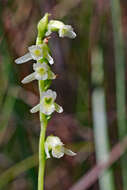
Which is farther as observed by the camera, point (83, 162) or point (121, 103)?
point (83, 162)

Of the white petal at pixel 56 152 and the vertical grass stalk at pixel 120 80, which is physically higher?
the vertical grass stalk at pixel 120 80

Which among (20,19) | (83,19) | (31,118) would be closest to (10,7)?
(20,19)

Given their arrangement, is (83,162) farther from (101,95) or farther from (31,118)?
(101,95)

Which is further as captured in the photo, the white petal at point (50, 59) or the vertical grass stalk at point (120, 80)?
the vertical grass stalk at point (120, 80)

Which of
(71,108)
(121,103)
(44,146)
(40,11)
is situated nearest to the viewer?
(44,146)

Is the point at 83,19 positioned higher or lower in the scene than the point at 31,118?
higher

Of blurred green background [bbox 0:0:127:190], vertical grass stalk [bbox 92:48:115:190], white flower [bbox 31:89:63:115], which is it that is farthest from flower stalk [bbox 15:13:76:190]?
blurred green background [bbox 0:0:127:190]

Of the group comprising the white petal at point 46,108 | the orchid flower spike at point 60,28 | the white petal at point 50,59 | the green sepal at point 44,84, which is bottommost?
the white petal at point 46,108

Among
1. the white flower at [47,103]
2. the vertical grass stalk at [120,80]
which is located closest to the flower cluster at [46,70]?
the white flower at [47,103]

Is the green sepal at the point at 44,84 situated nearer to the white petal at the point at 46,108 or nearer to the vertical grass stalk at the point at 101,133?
the white petal at the point at 46,108
